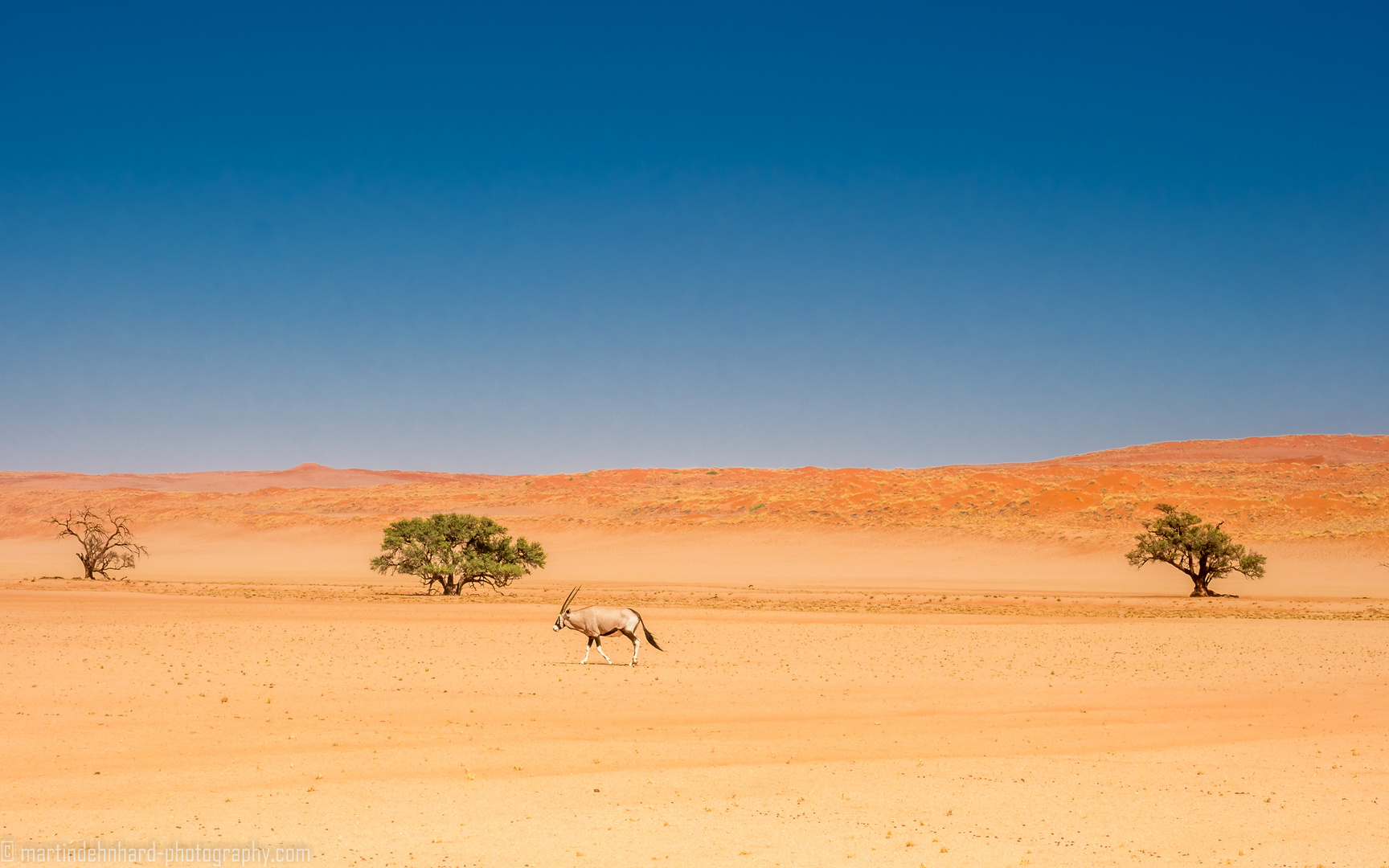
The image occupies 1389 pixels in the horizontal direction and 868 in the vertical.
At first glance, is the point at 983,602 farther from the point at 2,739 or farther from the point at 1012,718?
the point at 2,739

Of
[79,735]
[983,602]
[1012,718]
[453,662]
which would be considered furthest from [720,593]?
[79,735]

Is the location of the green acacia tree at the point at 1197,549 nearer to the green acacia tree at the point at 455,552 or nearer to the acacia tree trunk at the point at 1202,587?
the acacia tree trunk at the point at 1202,587

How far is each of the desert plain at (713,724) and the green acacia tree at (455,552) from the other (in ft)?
4.44

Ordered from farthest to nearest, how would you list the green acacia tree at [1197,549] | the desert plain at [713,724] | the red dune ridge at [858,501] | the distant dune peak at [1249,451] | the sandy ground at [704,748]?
1. the distant dune peak at [1249,451]
2. the red dune ridge at [858,501]
3. the green acacia tree at [1197,549]
4. the desert plain at [713,724]
5. the sandy ground at [704,748]

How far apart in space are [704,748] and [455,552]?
31.2 metres

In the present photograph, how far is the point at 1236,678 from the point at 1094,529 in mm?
48754

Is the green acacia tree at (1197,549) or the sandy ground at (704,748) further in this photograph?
the green acacia tree at (1197,549)

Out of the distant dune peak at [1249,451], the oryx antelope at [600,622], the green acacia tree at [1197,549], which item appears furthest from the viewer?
the distant dune peak at [1249,451]

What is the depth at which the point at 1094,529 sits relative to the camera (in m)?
67.7

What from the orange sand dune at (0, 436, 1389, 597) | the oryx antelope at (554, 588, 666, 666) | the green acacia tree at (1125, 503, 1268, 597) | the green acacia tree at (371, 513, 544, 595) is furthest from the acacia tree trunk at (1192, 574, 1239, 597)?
the oryx antelope at (554, 588, 666, 666)

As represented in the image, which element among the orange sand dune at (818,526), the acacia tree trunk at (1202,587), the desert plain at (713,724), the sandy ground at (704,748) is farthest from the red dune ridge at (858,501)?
the sandy ground at (704,748)

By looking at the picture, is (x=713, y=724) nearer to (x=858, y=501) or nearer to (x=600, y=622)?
(x=600, y=622)

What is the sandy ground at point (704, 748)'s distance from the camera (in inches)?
378

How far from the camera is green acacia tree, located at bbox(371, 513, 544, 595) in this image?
139ft
